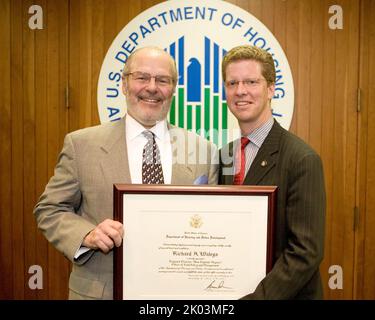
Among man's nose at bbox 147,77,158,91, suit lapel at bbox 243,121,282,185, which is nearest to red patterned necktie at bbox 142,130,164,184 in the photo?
man's nose at bbox 147,77,158,91

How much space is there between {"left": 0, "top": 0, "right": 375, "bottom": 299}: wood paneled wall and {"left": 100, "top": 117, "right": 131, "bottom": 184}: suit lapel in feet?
3.70

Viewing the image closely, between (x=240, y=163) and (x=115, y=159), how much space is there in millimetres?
443

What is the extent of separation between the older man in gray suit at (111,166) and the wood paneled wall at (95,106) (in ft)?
3.62

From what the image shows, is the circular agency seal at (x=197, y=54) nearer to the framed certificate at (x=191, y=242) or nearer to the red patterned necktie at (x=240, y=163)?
the red patterned necktie at (x=240, y=163)

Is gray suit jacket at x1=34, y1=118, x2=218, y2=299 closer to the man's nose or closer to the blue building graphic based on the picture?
the man's nose

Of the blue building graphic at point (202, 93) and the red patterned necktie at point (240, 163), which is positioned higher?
the blue building graphic at point (202, 93)

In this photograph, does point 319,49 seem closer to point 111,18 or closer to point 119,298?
point 111,18

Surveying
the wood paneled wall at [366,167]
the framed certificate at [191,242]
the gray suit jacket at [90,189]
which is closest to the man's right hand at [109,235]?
the framed certificate at [191,242]

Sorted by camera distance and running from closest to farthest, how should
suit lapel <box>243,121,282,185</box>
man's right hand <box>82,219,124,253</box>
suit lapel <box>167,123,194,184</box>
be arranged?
man's right hand <box>82,219,124,253</box> → suit lapel <box>243,121,282,185</box> → suit lapel <box>167,123,194,184</box>

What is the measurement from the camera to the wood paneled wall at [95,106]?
2.60m

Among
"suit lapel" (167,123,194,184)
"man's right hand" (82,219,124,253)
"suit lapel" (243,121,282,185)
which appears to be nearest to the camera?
"man's right hand" (82,219,124,253)

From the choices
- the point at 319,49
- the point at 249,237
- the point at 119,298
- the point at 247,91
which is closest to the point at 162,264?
the point at 119,298

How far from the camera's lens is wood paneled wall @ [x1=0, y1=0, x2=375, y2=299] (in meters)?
2.60

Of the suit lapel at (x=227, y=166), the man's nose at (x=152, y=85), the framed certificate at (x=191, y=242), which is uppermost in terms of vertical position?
Answer: the man's nose at (x=152, y=85)
